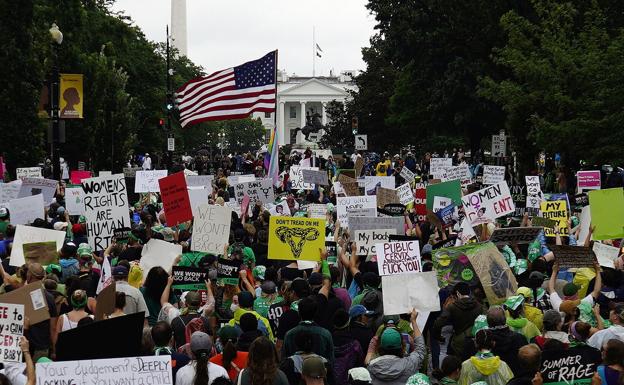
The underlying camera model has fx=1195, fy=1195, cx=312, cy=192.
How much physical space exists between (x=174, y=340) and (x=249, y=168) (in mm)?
35644

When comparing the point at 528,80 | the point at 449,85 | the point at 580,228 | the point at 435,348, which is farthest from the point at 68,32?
the point at 435,348

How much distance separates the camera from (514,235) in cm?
1409

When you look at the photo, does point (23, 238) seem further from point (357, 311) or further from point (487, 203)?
point (487, 203)

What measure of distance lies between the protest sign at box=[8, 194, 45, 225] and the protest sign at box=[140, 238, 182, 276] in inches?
206

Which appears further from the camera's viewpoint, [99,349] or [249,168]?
[249,168]

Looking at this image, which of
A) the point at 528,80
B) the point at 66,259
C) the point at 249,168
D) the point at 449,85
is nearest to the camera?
the point at 66,259

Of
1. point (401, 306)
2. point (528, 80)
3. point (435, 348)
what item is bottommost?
point (435, 348)

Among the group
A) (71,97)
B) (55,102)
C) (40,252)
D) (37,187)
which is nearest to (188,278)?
(40,252)

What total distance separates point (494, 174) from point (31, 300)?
18.0 metres

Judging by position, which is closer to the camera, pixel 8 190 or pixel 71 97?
pixel 8 190

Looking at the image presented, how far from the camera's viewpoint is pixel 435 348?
12250mm

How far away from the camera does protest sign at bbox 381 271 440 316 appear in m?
10.1

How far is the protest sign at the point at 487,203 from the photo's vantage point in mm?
16172

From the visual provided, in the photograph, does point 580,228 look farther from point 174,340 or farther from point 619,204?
point 174,340
